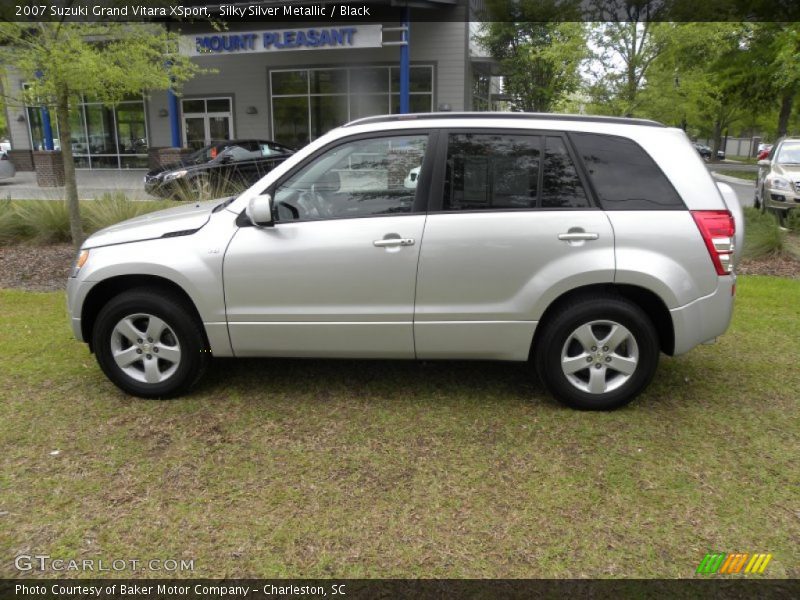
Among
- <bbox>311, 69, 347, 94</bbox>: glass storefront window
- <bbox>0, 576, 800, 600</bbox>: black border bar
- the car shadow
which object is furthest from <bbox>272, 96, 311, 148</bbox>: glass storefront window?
<bbox>0, 576, 800, 600</bbox>: black border bar

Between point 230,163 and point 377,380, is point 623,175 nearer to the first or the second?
point 377,380

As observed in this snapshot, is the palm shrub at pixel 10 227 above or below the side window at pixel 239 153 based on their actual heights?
below

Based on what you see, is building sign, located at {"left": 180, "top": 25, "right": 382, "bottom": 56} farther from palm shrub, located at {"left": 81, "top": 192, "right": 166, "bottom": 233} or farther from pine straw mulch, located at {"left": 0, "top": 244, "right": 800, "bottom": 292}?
pine straw mulch, located at {"left": 0, "top": 244, "right": 800, "bottom": 292}

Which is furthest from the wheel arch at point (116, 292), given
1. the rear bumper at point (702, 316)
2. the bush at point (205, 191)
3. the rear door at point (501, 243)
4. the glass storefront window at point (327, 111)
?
the glass storefront window at point (327, 111)

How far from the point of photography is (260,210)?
3.79 metres

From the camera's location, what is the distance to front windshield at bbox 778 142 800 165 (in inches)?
488

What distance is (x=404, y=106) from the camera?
778 inches

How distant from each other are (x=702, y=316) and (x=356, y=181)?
7.69 ft

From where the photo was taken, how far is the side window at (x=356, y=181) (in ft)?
13.0

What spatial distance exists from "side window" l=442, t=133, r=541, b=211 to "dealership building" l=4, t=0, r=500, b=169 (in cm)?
1655

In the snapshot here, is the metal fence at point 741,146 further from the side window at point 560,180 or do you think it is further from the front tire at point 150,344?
the front tire at point 150,344

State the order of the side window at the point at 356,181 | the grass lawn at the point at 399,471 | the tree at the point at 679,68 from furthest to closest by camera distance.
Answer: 1. the tree at the point at 679,68
2. the side window at the point at 356,181
3. the grass lawn at the point at 399,471

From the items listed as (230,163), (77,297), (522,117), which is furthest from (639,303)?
(230,163)

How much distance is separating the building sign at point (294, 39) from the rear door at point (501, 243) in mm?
17303
